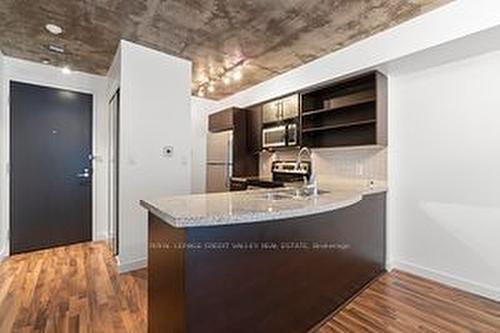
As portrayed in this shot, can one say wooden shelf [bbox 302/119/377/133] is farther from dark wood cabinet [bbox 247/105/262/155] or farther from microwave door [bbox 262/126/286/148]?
dark wood cabinet [bbox 247/105/262/155]

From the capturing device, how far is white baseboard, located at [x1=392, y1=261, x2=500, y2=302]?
258 cm

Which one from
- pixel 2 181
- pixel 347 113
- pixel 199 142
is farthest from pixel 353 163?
pixel 2 181

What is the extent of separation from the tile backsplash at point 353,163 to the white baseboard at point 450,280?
3.36ft

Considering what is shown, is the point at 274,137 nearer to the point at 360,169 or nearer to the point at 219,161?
the point at 219,161

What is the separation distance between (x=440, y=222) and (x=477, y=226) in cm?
32

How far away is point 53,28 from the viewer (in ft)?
9.94

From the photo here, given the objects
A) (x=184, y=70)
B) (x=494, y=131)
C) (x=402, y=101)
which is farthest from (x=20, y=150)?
(x=494, y=131)

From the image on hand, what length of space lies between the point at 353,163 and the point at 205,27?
2453mm

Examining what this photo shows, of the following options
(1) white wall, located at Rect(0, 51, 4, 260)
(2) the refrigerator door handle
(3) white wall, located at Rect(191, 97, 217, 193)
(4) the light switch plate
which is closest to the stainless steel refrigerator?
(2) the refrigerator door handle

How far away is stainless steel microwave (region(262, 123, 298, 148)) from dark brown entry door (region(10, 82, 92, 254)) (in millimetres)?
2858

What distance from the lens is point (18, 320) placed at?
2.18 metres

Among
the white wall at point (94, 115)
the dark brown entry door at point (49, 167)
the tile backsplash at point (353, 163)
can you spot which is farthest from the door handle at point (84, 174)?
the tile backsplash at point (353, 163)

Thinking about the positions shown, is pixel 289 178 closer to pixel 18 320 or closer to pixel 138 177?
pixel 138 177

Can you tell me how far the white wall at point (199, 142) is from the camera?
5.87 metres
